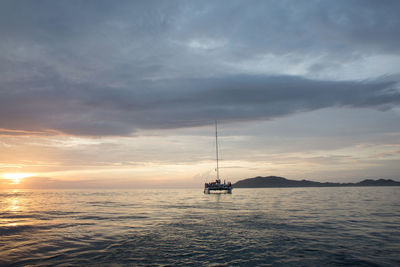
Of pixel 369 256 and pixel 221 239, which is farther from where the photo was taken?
pixel 221 239

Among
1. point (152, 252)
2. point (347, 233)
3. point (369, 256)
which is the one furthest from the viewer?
point (347, 233)

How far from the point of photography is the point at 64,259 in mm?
14203

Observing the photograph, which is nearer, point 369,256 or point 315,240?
point 369,256

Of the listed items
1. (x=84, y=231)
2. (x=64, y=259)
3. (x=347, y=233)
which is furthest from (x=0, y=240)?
(x=347, y=233)

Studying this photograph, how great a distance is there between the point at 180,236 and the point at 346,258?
11264mm

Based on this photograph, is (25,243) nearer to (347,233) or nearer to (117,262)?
(117,262)

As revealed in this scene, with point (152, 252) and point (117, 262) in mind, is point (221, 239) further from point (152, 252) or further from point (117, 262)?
point (117, 262)

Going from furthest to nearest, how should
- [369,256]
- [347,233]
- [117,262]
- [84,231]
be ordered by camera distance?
[84,231], [347,233], [369,256], [117,262]

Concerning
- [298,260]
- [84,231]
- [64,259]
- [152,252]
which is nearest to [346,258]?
[298,260]

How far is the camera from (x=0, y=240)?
19547 millimetres

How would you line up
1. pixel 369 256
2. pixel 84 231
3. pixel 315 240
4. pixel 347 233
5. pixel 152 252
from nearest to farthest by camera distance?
pixel 369 256 < pixel 152 252 < pixel 315 240 < pixel 347 233 < pixel 84 231

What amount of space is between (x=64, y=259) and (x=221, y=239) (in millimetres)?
10035

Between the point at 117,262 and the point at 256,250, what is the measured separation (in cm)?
802

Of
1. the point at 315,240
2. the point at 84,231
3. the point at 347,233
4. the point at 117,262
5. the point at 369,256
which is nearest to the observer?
the point at 117,262
